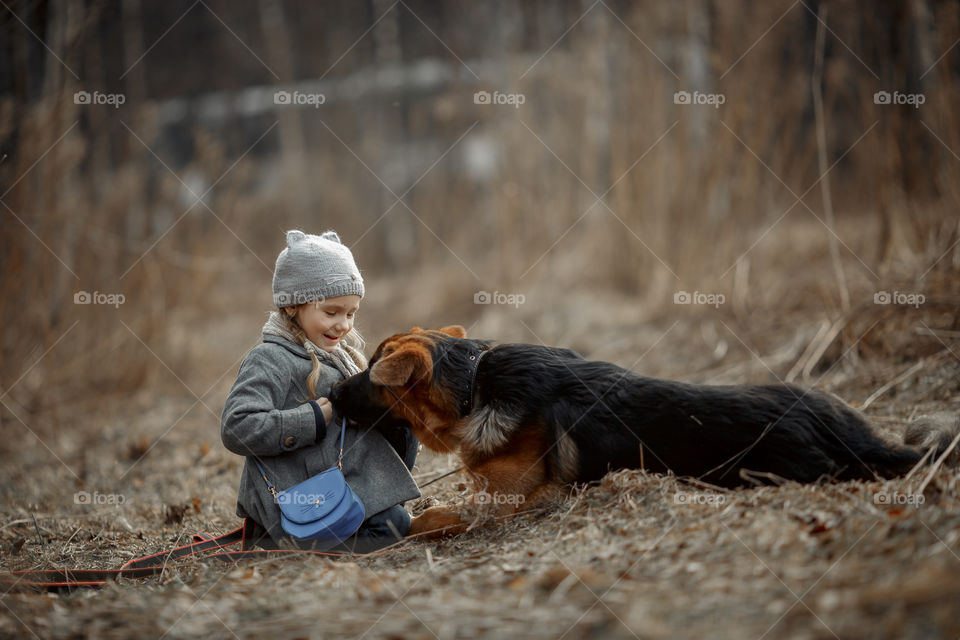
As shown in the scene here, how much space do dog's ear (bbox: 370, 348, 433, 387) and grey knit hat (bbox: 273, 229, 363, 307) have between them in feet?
1.52

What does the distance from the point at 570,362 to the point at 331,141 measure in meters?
18.9

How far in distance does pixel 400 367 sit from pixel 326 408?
45cm

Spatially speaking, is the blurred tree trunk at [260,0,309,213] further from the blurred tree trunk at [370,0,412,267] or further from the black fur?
the black fur

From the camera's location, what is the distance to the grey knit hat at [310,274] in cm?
366

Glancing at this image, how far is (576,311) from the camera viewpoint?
9.99 meters

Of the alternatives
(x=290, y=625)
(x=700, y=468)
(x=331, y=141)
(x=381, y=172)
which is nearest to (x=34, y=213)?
(x=290, y=625)

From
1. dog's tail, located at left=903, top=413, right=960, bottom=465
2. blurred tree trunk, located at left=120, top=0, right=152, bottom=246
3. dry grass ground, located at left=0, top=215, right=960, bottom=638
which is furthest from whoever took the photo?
blurred tree trunk, located at left=120, top=0, right=152, bottom=246

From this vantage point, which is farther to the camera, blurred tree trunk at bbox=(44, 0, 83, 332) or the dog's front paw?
blurred tree trunk at bbox=(44, 0, 83, 332)

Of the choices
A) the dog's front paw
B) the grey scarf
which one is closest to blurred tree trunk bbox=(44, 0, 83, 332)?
the grey scarf

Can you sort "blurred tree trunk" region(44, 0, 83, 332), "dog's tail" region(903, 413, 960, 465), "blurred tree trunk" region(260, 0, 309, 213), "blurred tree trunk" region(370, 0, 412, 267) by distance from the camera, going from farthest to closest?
"blurred tree trunk" region(260, 0, 309, 213) → "blurred tree trunk" region(370, 0, 412, 267) → "blurred tree trunk" region(44, 0, 83, 332) → "dog's tail" region(903, 413, 960, 465)

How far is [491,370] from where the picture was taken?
3775mm

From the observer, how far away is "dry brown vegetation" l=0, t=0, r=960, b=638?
2.65 meters

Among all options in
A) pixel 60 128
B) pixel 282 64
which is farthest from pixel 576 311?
pixel 282 64

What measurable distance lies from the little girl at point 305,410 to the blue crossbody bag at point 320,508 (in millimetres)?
74
